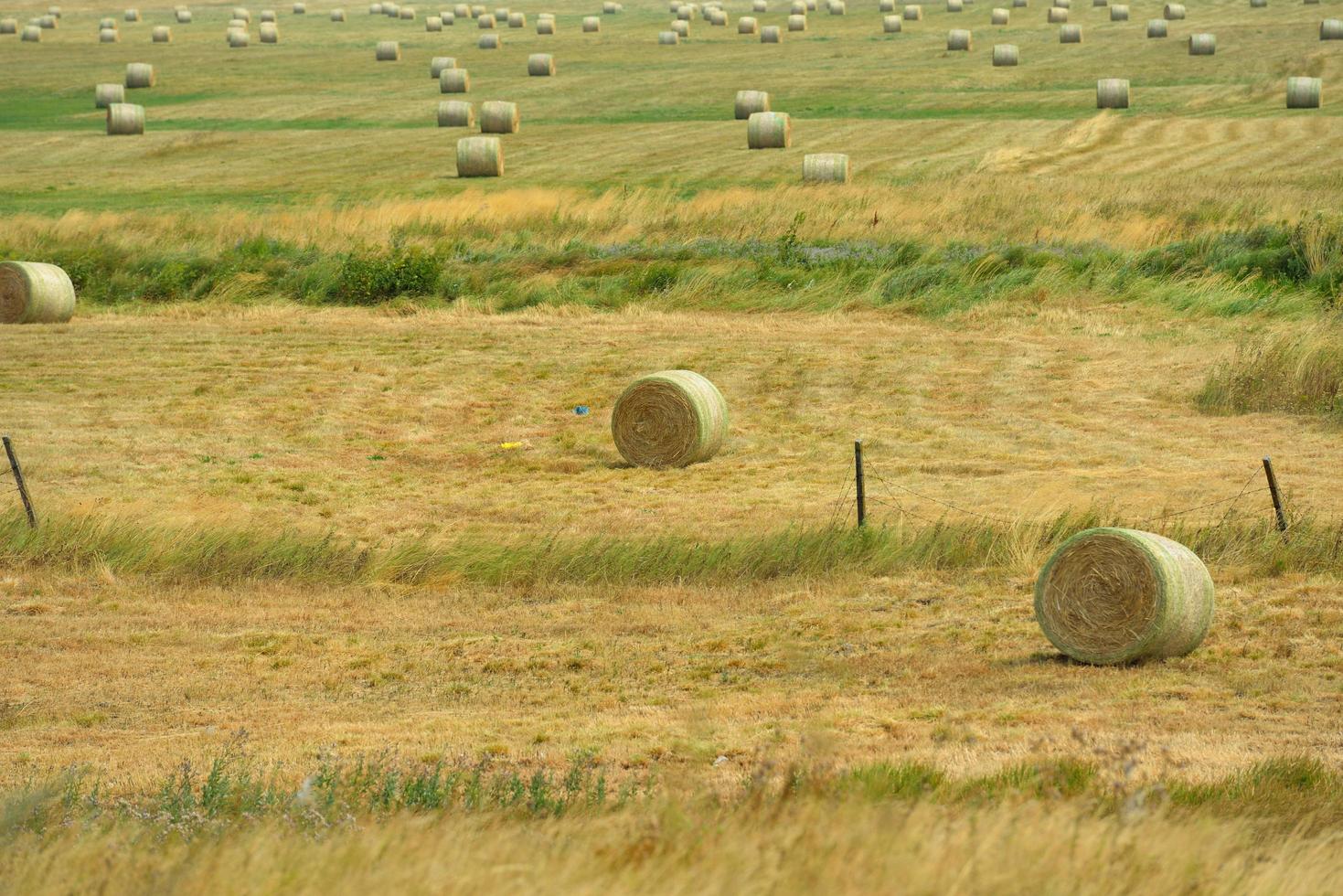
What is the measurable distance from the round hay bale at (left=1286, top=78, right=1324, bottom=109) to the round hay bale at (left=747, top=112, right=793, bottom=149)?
52.5 feet

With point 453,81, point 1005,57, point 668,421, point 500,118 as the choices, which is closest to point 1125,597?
point 668,421

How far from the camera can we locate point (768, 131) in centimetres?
4844

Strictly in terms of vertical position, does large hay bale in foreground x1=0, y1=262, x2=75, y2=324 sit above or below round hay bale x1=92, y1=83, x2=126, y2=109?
below

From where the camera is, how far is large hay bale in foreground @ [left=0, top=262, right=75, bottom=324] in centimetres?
3003

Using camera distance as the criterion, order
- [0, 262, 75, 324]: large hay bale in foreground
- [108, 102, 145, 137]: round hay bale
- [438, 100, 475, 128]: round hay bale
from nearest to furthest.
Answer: [0, 262, 75, 324]: large hay bale in foreground < [108, 102, 145, 137]: round hay bale < [438, 100, 475, 128]: round hay bale

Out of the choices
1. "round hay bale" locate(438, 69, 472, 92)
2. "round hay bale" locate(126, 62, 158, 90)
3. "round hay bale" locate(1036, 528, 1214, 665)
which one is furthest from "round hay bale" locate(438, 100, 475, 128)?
"round hay bale" locate(1036, 528, 1214, 665)

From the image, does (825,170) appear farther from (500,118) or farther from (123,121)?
(123,121)

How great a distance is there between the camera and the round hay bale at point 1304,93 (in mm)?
53000

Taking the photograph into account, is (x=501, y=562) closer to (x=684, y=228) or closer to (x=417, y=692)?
(x=417, y=692)

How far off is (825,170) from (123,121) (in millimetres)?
27184

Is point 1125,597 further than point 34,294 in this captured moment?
No

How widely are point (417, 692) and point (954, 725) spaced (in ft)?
13.4

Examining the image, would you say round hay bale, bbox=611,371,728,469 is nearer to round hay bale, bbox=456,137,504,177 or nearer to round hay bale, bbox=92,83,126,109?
round hay bale, bbox=456,137,504,177

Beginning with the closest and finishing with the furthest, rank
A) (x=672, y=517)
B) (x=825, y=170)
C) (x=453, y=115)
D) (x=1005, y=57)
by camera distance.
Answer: (x=672, y=517), (x=825, y=170), (x=453, y=115), (x=1005, y=57)
